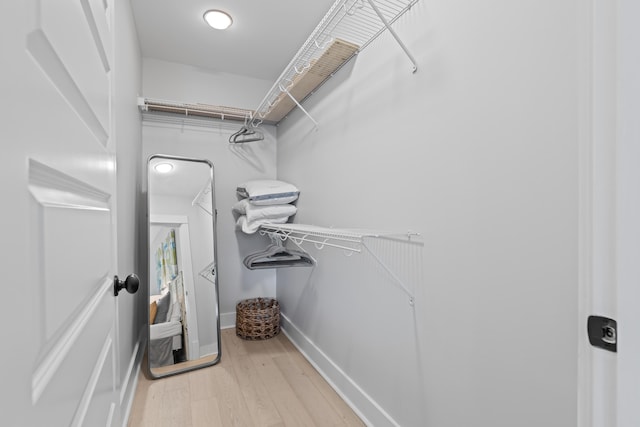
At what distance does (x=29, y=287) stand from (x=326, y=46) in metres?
1.70

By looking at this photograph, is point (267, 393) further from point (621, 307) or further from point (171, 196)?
point (621, 307)

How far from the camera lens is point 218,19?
6.56ft

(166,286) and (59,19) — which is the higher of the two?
(59,19)

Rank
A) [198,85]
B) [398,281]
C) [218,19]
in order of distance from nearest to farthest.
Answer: [398,281], [218,19], [198,85]

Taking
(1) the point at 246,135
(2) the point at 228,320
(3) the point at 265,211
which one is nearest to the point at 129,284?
(3) the point at 265,211

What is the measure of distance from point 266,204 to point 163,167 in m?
0.85

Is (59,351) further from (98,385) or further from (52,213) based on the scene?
(98,385)

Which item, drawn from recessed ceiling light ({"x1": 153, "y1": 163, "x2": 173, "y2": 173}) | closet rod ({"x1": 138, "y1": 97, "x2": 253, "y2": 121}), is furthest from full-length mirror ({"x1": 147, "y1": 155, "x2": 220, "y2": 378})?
closet rod ({"x1": 138, "y1": 97, "x2": 253, "y2": 121})

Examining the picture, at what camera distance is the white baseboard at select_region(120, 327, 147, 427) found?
154 centimetres

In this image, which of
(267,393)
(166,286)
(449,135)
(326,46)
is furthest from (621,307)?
(166,286)

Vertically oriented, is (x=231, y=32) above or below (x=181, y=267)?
above

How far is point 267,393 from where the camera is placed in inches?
73.1

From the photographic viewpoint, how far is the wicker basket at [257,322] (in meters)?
2.59

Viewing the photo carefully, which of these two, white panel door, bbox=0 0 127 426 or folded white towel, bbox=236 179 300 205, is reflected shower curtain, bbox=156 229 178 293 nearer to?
folded white towel, bbox=236 179 300 205
